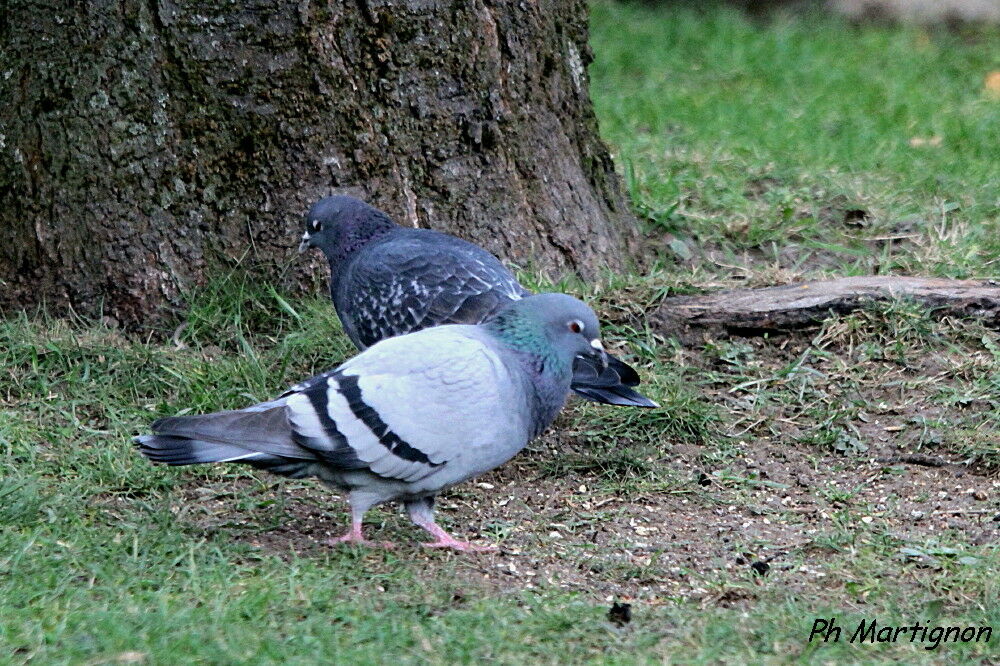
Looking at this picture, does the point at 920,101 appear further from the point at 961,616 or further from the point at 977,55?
the point at 961,616

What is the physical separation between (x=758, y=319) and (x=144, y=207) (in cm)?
230

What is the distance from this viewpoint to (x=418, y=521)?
375 centimetres

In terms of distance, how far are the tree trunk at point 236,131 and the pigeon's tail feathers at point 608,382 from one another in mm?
1190

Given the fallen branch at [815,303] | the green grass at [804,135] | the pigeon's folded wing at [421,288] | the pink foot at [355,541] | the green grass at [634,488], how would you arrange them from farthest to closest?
the green grass at [804,135]
the fallen branch at [815,303]
the pigeon's folded wing at [421,288]
the pink foot at [355,541]
the green grass at [634,488]

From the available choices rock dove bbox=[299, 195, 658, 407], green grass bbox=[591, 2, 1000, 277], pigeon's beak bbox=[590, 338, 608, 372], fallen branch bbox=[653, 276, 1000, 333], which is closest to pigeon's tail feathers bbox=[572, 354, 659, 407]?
rock dove bbox=[299, 195, 658, 407]

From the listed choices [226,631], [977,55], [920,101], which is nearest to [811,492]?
[226,631]

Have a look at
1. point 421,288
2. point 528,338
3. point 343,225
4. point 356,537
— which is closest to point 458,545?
point 356,537

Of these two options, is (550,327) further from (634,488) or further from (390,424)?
(634,488)

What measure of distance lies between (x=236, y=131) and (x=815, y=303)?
222 cm

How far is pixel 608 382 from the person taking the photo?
13.2 ft

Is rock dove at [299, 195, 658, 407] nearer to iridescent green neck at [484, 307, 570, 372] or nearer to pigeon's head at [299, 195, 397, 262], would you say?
pigeon's head at [299, 195, 397, 262]

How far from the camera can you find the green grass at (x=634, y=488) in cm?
309

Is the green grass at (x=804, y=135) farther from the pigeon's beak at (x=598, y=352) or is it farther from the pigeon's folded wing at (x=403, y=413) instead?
the pigeon's folded wing at (x=403, y=413)

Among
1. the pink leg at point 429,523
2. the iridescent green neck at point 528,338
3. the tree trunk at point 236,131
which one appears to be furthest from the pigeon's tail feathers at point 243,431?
the tree trunk at point 236,131
